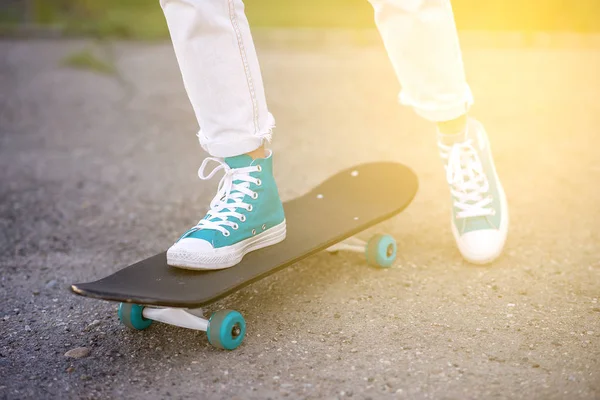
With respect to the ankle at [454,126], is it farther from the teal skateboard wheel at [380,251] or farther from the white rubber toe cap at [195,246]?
the white rubber toe cap at [195,246]

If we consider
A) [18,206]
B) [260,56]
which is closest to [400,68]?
[18,206]

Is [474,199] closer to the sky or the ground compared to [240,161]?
closer to the ground

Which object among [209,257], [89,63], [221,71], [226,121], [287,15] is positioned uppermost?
[221,71]

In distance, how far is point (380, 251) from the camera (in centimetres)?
211

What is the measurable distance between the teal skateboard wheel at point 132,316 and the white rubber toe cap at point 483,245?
979 millimetres

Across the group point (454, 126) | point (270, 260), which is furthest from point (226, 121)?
point (454, 126)

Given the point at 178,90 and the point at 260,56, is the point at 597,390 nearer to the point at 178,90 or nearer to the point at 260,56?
the point at 178,90

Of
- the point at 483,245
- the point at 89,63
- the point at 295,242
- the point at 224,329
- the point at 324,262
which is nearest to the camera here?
the point at 224,329

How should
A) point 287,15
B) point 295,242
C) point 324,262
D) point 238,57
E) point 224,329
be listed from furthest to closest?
point 287,15 → point 324,262 → point 295,242 → point 238,57 → point 224,329

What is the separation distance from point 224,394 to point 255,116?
2.29ft

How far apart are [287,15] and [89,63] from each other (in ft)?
10.1

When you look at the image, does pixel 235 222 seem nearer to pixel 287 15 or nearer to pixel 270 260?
pixel 270 260

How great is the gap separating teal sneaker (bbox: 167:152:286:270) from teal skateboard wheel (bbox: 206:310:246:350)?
0.14 metres

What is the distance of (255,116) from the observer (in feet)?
5.87
